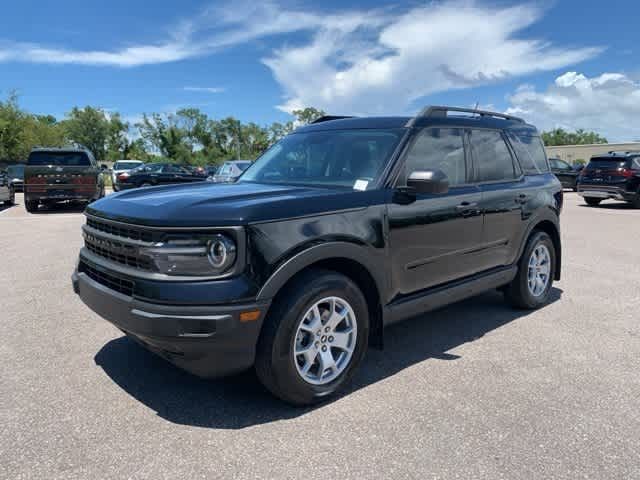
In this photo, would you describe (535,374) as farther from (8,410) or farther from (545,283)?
(8,410)

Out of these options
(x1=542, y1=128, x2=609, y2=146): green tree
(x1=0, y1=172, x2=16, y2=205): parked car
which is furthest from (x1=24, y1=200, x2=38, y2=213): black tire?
(x1=542, y1=128, x2=609, y2=146): green tree

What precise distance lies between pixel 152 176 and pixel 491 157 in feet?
65.0

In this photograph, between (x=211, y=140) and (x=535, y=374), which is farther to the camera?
(x=211, y=140)

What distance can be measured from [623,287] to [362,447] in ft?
16.1

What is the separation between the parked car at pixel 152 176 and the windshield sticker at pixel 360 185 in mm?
18834

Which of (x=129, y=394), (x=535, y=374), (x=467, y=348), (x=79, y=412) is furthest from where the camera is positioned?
(x=467, y=348)

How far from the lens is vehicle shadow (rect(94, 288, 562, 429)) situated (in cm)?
300

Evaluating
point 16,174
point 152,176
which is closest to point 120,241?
point 152,176

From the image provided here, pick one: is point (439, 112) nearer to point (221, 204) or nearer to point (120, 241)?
point (221, 204)

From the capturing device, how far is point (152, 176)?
2205cm

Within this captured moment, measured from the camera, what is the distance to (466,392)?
3283 mm

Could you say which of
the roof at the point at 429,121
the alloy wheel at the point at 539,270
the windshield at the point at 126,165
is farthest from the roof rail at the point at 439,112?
the windshield at the point at 126,165

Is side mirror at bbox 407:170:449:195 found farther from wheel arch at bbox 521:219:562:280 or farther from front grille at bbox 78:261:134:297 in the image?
wheel arch at bbox 521:219:562:280

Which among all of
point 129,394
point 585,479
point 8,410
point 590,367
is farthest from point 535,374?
point 8,410
